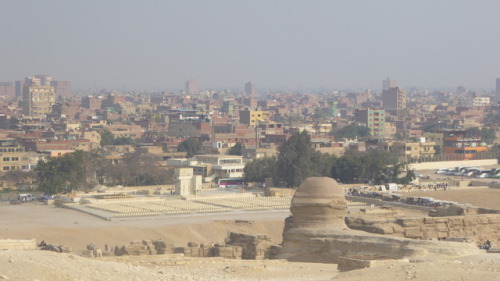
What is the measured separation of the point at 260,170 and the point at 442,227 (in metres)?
35.8

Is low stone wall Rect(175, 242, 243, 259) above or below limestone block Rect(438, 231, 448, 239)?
below

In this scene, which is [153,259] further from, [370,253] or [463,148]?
[463,148]

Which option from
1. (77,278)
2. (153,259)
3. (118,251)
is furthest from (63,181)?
(77,278)

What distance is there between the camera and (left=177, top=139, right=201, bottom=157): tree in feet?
281

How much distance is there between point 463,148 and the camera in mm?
80375

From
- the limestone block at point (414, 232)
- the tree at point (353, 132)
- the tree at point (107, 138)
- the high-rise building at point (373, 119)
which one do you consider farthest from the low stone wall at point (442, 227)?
the high-rise building at point (373, 119)

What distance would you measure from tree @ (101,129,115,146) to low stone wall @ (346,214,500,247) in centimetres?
7758

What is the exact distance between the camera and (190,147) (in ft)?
283

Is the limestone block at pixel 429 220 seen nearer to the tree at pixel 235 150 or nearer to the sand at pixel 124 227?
the sand at pixel 124 227

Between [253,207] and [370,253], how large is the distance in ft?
84.9

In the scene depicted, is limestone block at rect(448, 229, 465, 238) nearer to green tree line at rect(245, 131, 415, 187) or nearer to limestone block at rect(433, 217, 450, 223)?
limestone block at rect(433, 217, 450, 223)

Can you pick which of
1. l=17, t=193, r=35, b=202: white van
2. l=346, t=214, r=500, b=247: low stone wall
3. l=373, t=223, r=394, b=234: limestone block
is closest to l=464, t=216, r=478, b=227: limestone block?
l=346, t=214, r=500, b=247: low stone wall

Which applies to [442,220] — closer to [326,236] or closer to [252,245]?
[326,236]

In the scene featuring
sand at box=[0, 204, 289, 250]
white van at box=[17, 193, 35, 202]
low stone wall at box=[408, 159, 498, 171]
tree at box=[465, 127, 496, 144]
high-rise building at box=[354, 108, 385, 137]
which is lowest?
sand at box=[0, 204, 289, 250]
